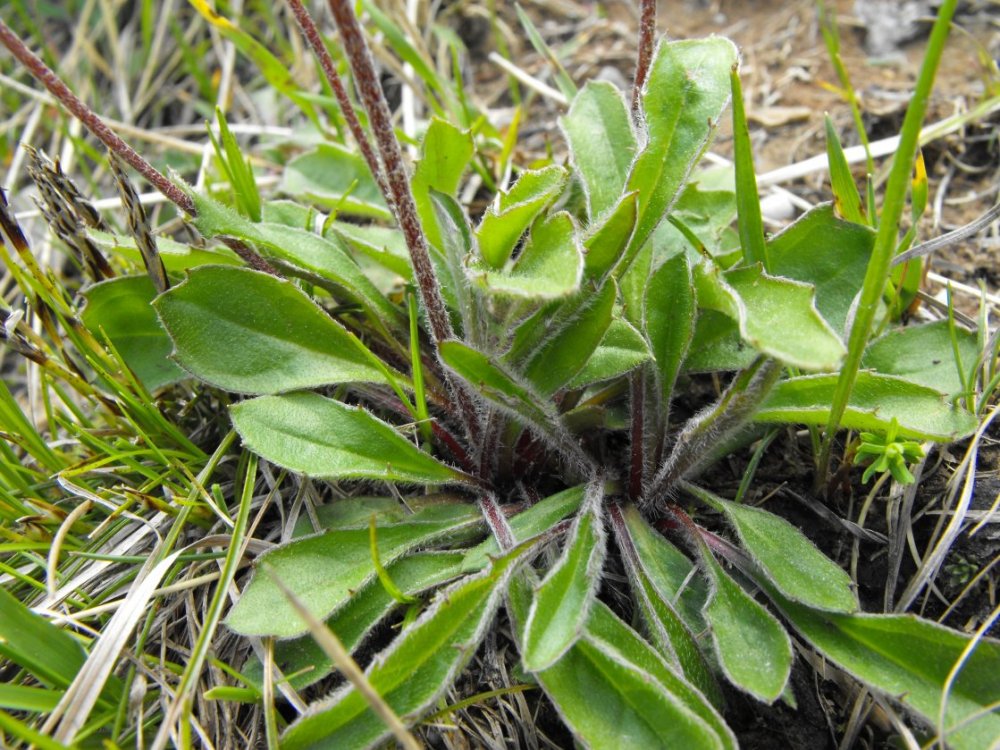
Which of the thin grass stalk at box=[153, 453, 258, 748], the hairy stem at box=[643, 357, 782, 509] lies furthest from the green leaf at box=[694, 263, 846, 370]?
the thin grass stalk at box=[153, 453, 258, 748]

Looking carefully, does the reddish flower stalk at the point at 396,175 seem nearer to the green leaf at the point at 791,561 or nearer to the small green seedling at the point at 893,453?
the green leaf at the point at 791,561

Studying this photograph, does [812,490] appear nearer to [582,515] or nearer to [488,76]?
[582,515]

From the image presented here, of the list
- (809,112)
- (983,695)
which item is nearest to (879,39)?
(809,112)

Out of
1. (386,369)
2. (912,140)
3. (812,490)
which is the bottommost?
(812,490)

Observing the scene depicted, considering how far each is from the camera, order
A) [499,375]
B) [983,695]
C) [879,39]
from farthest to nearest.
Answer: [879,39], [499,375], [983,695]

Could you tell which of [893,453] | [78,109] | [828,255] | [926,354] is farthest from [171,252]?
[926,354]

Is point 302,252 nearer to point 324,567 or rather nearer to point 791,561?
point 324,567

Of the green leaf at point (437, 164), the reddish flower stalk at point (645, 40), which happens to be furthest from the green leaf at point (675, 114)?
the green leaf at point (437, 164)
